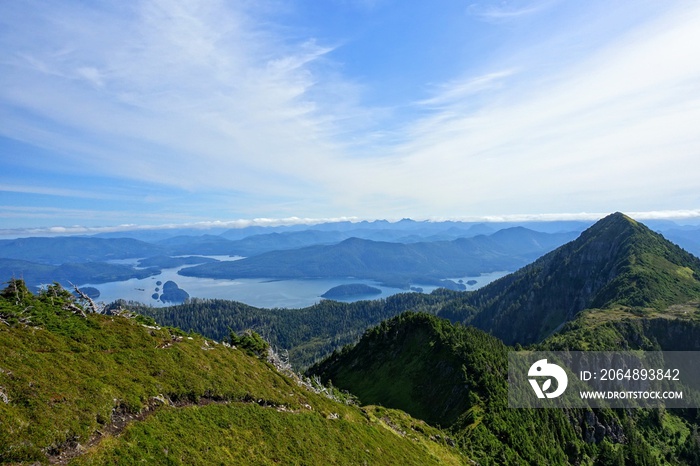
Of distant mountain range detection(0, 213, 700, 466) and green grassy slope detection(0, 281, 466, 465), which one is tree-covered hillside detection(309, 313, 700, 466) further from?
green grassy slope detection(0, 281, 466, 465)

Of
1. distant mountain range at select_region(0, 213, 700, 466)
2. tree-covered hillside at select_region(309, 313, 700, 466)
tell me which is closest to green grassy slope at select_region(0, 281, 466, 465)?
distant mountain range at select_region(0, 213, 700, 466)

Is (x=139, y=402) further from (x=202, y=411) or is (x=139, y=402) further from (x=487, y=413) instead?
(x=487, y=413)

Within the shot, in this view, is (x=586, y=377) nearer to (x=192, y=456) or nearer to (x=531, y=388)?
(x=531, y=388)

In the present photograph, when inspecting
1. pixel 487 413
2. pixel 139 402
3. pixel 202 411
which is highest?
pixel 139 402

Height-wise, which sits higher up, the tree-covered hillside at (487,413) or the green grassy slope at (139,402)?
the green grassy slope at (139,402)

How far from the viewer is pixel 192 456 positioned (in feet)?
84.4

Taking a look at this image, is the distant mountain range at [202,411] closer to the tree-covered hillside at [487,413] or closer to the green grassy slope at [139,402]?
the green grassy slope at [139,402]

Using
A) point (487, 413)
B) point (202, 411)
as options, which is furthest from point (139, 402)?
point (487, 413)

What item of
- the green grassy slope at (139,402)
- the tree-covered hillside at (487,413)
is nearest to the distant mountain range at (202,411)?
the green grassy slope at (139,402)

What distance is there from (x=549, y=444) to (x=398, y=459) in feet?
221

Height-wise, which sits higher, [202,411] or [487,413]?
[202,411]

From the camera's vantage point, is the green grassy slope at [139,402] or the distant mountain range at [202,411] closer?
the green grassy slope at [139,402]

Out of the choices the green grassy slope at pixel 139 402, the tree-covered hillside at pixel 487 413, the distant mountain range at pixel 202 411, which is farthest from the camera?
the tree-covered hillside at pixel 487 413

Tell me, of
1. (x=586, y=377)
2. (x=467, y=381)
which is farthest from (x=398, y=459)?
(x=586, y=377)
